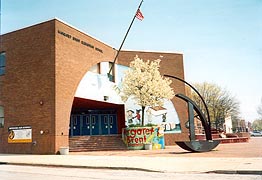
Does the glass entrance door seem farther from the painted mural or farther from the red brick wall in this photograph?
the red brick wall

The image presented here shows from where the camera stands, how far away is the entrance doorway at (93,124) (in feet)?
115

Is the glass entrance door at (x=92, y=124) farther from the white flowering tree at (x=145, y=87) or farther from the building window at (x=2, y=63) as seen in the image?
the building window at (x=2, y=63)

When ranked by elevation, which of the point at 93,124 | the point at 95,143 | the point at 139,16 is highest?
the point at 139,16

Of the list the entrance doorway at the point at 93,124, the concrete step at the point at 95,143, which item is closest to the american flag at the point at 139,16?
the concrete step at the point at 95,143

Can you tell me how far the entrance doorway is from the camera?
115 ft

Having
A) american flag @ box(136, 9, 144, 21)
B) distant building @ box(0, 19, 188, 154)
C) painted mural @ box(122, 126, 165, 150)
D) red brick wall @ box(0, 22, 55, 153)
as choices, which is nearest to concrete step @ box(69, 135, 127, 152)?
painted mural @ box(122, 126, 165, 150)

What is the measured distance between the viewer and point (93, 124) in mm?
35688

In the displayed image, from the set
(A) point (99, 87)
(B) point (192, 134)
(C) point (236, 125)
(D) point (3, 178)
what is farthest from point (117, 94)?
(C) point (236, 125)

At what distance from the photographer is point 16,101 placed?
25.4 metres

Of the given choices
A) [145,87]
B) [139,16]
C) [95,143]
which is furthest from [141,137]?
[139,16]

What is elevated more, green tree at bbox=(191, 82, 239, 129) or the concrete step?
green tree at bbox=(191, 82, 239, 129)

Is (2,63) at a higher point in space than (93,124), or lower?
higher

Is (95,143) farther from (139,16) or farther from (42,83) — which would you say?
(139,16)

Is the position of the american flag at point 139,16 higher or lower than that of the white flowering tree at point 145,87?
higher
